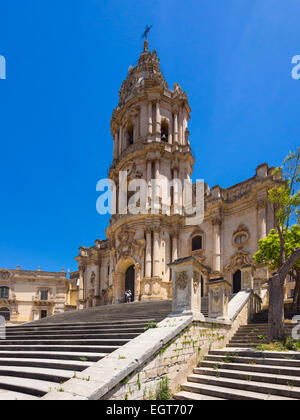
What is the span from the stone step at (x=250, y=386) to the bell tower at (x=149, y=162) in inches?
699

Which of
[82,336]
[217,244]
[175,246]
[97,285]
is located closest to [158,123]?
[175,246]

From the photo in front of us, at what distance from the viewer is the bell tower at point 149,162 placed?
87.2ft

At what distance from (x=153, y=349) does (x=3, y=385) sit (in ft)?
10.2

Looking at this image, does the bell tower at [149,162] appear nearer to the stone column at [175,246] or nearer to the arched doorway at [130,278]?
Result: the stone column at [175,246]

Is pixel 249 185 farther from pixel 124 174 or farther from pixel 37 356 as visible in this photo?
pixel 37 356

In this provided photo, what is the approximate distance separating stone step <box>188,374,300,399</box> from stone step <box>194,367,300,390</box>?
0.13 meters

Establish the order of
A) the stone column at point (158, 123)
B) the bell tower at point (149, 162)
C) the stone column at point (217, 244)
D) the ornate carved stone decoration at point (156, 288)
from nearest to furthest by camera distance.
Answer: the stone column at point (217, 244), the ornate carved stone decoration at point (156, 288), the bell tower at point (149, 162), the stone column at point (158, 123)

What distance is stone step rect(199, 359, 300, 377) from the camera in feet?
22.2

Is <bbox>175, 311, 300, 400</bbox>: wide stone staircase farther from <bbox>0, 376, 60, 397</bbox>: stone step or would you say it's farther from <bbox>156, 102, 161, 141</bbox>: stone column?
<bbox>156, 102, 161, 141</bbox>: stone column

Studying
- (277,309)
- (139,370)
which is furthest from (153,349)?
(277,309)

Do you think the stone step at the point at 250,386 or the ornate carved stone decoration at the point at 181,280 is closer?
the stone step at the point at 250,386

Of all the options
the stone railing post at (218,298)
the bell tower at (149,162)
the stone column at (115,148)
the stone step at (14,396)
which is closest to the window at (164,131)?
the bell tower at (149,162)

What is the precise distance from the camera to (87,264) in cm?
3806

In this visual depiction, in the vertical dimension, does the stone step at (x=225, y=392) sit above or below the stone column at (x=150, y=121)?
below
